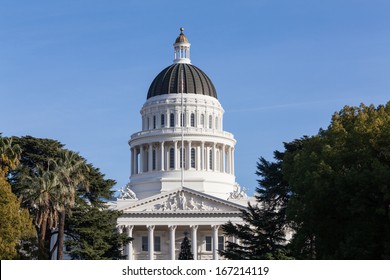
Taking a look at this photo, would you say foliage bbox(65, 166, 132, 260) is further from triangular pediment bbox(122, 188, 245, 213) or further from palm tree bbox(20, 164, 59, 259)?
triangular pediment bbox(122, 188, 245, 213)

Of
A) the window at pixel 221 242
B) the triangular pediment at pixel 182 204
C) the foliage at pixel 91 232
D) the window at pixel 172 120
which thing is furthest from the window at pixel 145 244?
the foliage at pixel 91 232

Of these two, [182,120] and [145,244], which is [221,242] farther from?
[182,120]

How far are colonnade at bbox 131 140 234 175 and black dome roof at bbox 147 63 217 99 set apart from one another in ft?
25.3

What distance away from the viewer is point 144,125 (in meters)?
146

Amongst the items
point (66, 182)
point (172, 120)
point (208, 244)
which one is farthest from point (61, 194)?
point (172, 120)

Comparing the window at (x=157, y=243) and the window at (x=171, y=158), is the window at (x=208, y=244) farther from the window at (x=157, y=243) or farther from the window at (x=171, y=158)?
the window at (x=171, y=158)

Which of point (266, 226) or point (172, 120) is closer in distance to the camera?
point (266, 226)

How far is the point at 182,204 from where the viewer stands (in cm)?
12206

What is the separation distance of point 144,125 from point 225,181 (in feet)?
52.2

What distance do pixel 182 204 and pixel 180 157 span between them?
59.5ft

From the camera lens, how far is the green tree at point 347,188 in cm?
5497

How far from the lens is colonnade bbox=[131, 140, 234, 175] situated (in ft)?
455
